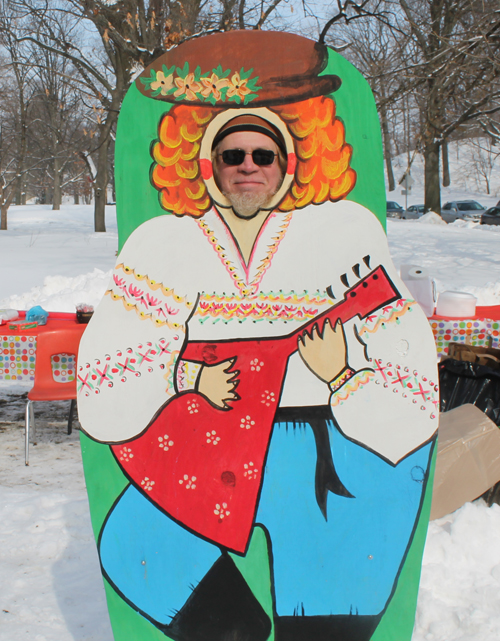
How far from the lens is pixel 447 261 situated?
324 inches

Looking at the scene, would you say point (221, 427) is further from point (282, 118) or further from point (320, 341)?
point (282, 118)

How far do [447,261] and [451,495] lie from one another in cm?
624

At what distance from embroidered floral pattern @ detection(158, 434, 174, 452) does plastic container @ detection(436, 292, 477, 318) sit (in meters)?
2.47

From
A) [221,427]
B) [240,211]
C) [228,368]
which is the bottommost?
[221,427]

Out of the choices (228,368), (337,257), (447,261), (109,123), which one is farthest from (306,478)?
(109,123)

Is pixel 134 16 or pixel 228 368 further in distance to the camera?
pixel 134 16

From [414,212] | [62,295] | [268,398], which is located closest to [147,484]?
[268,398]

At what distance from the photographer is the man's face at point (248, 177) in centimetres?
194

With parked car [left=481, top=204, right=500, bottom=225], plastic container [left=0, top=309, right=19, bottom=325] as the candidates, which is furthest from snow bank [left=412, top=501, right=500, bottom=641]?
parked car [left=481, top=204, right=500, bottom=225]

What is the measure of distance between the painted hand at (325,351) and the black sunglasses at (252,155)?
599 mm

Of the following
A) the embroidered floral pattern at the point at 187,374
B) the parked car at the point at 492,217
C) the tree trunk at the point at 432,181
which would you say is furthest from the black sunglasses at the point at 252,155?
the parked car at the point at 492,217

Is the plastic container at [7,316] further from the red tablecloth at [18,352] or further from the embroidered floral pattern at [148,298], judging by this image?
the embroidered floral pattern at [148,298]

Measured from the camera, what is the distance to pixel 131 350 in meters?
1.86

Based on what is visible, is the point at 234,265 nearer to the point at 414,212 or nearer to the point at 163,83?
the point at 163,83
